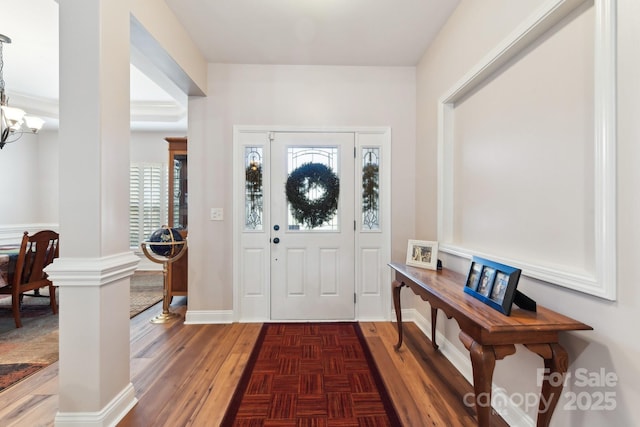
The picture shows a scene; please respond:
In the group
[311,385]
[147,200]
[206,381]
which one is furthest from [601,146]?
[147,200]

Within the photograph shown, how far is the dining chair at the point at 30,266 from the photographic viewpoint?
2928mm

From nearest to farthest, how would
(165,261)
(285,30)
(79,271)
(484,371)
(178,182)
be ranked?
(484,371)
(79,271)
(285,30)
(165,261)
(178,182)

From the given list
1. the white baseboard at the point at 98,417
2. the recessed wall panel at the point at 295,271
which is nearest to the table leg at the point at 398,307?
the recessed wall panel at the point at 295,271

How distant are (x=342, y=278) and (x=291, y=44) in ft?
8.14

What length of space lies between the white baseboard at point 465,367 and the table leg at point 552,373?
15.0 inches

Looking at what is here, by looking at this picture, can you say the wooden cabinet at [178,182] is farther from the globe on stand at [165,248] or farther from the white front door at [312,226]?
the white front door at [312,226]

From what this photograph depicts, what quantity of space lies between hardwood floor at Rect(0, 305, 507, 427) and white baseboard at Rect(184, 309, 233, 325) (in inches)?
6.5

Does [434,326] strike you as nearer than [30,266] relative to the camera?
Yes

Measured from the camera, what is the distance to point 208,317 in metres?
3.15

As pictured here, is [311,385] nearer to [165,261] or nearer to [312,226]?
[312,226]

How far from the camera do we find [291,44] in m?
2.80

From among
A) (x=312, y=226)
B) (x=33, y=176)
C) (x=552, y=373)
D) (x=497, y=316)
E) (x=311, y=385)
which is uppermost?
(x=33, y=176)

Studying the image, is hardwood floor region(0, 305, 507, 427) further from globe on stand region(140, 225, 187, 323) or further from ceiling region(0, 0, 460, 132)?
ceiling region(0, 0, 460, 132)

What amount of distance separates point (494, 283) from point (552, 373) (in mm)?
415
